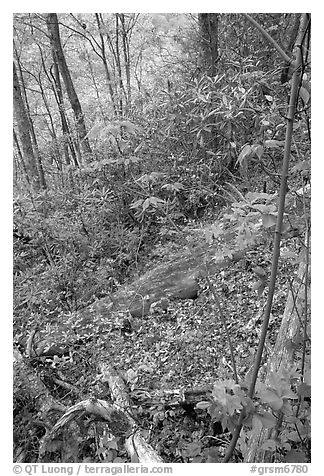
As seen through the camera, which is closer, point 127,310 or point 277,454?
point 277,454

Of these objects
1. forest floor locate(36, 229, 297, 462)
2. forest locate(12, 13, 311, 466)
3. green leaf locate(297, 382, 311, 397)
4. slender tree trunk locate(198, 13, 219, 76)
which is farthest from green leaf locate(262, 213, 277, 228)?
slender tree trunk locate(198, 13, 219, 76)

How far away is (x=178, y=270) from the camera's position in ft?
12.5

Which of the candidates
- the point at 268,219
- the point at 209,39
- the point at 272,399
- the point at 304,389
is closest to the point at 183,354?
the point at 304,389

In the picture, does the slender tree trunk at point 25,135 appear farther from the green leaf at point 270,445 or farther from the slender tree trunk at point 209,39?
the green leaf at point 270,445

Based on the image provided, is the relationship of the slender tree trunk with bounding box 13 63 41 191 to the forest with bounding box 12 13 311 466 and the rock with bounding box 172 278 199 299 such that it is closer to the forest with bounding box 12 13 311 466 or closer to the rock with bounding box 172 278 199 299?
the forest with bounding box 12 13 311 466

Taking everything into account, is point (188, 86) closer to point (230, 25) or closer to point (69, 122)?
point (230, 25)

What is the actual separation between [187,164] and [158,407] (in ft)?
9.42

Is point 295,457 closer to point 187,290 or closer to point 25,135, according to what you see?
point 187,290

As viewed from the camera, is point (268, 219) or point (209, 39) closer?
point (268, 219)

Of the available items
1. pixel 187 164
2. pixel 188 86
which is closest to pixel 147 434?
pixel 187 164

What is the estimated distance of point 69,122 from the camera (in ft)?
18.4

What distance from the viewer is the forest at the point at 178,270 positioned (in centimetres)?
151

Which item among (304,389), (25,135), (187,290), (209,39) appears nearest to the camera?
(304,389)

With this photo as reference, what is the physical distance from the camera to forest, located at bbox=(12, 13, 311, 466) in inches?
59.4
